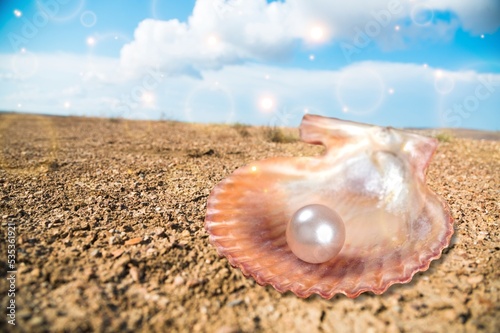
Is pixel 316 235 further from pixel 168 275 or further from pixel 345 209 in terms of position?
pixel 168 275

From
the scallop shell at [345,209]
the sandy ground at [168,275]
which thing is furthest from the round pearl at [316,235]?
the sandy ground at [168,275]

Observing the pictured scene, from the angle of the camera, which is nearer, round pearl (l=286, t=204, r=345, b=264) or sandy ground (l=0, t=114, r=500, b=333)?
sandy ground (l=0, t=114, r=500, b=333)

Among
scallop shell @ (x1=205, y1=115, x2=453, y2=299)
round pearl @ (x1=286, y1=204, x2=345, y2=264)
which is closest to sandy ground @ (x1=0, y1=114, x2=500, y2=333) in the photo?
scallop shell @ (x1=205, y1=115, x2=453, y2=299)

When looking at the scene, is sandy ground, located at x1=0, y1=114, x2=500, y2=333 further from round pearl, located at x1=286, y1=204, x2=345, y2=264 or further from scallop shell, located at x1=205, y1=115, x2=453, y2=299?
round pearl, located at x1=286, y1=204, x2=345, y2=264

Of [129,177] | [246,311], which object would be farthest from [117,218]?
[246,311]

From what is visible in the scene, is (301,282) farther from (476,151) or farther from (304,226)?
(476,151)
